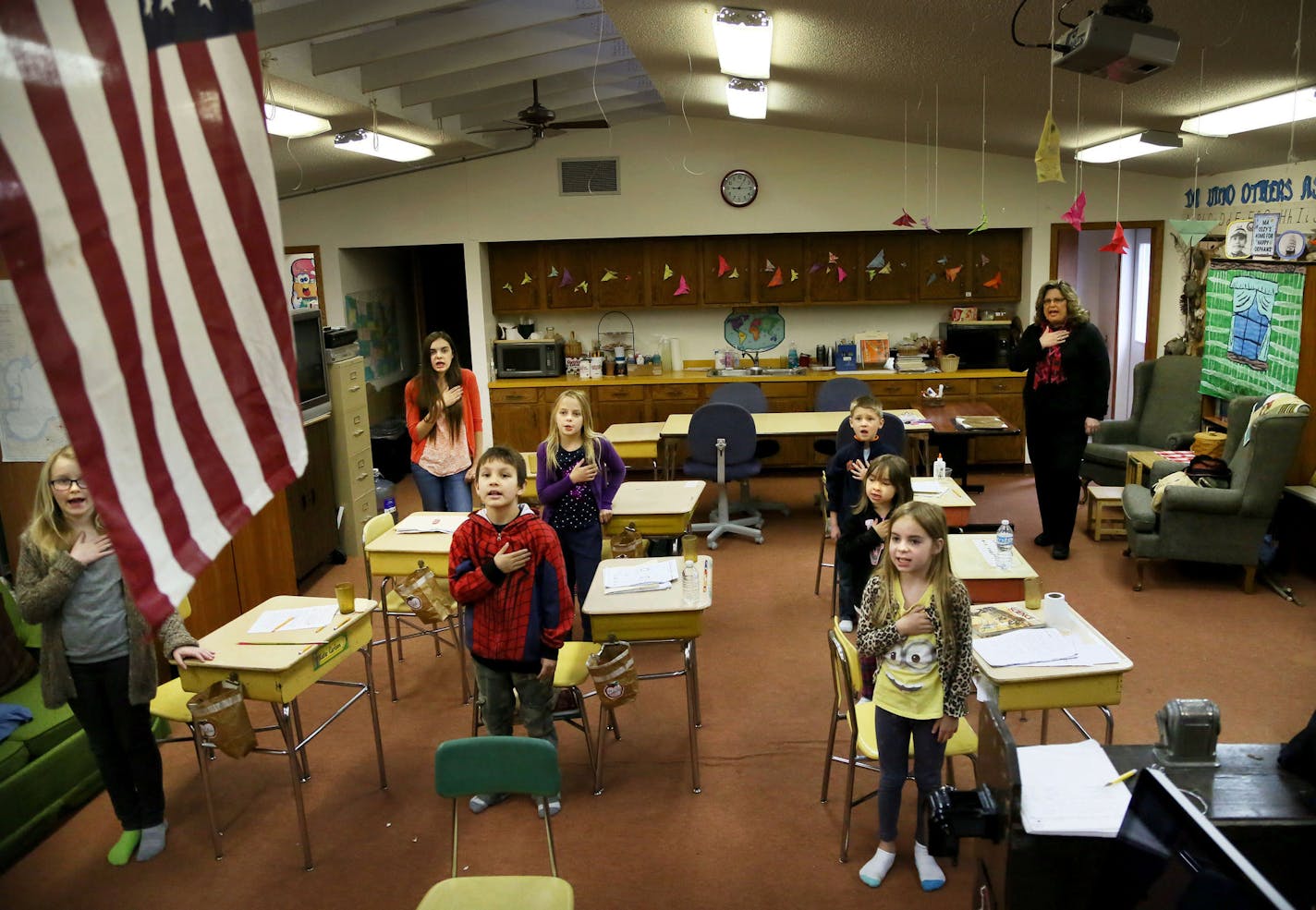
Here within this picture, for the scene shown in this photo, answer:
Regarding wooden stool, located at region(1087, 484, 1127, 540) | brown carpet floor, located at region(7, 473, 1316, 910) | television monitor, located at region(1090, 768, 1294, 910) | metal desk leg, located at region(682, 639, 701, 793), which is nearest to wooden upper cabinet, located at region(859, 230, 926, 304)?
wooden stool, located at region(1087, 484, 1127, 540)

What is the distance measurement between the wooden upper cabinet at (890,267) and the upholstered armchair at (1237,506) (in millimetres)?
4198

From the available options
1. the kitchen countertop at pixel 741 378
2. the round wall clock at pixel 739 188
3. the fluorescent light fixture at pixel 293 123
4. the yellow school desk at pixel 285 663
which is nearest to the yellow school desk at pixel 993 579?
the yellow school desk at pixel 285 663

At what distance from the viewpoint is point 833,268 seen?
10.4 meters

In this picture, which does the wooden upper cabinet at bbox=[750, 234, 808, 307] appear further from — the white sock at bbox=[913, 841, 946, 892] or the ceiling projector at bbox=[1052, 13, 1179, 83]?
the white sock at bbox=[913, 841, 946, 892]

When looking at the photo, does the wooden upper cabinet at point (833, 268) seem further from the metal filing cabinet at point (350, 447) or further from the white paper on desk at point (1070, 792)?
the white paper on desk at point (1070, 792)

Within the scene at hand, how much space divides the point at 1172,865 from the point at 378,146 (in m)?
7.66

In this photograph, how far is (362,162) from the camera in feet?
29.8

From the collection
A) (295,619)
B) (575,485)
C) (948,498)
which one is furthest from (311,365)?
(948,498)

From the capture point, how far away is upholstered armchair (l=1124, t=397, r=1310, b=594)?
6.14 meters

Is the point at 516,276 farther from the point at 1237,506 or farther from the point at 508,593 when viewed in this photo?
the point at 508,593

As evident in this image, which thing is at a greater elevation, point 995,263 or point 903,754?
point 995,263

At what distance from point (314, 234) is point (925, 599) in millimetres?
8811

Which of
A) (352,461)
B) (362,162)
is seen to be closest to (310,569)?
(352,461)

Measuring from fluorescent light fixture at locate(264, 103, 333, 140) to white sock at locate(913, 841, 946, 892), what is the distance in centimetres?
505
